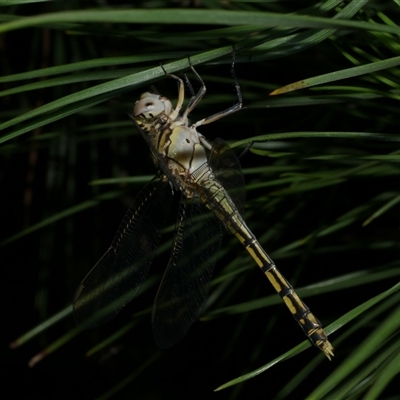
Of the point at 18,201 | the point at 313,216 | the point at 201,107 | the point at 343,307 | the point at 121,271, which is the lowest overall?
the point at 343,307

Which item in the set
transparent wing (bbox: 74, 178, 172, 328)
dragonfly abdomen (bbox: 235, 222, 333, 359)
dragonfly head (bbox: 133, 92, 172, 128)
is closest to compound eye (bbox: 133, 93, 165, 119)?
dragonfly head (bbox: 133, 92, 172, 128)

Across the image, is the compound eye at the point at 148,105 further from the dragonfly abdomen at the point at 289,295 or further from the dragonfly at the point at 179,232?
the dragonfly abdomen at the point at 289,295

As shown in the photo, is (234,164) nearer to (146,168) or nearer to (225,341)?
(146,168)

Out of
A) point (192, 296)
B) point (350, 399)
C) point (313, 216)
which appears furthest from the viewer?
point (313, 216)

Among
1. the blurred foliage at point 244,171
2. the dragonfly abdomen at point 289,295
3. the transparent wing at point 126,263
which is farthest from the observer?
the transparent wing at point 126,263

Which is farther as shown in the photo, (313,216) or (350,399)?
(313,216)

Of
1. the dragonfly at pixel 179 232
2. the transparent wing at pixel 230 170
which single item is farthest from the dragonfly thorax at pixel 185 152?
the transparent wing at pixel 230 170

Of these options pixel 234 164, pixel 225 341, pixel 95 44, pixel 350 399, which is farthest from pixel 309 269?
pixel 350 399

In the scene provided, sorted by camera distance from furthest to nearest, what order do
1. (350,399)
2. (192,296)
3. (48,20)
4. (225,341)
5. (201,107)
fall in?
(225,341) → (201,107) → (192,296) → (350,399) → (48,20)
